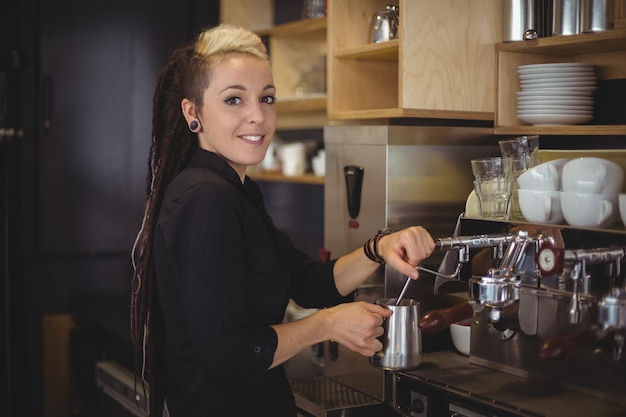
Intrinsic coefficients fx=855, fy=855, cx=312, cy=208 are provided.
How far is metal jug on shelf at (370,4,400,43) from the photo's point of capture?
253 cm

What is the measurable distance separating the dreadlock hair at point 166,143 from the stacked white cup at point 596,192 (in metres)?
0.76

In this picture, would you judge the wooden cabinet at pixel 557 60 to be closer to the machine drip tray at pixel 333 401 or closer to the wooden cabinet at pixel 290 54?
the machine drip tray at pixel 333 401

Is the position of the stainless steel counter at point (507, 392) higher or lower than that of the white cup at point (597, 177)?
lower

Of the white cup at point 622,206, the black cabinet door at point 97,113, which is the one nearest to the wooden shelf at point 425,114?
the white cup at point 622,206

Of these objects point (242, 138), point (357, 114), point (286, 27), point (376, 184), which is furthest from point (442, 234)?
point (286, 27)

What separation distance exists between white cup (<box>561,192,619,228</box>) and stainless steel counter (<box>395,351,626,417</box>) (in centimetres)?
35

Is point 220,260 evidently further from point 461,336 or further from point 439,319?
point 461,336

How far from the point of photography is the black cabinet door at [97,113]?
12.3ft

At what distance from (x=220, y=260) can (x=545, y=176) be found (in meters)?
0.76

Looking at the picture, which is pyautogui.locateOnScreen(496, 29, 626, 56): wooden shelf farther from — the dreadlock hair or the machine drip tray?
the machine drip tray

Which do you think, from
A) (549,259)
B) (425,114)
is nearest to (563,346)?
(549,259)

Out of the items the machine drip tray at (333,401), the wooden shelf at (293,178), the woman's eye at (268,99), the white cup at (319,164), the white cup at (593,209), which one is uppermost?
the woman's eye at (268,99)

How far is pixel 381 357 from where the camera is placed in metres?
1.93

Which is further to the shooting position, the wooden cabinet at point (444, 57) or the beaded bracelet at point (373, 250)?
the wooden cabinet at point (444, 57)
